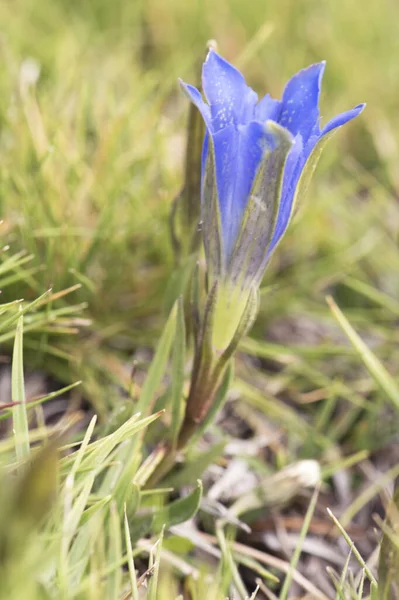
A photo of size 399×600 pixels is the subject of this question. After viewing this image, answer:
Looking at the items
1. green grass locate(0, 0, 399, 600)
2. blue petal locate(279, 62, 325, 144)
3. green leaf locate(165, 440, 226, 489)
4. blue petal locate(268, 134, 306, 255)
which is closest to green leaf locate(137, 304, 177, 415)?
green grass locate(0, 0, 399, 600)

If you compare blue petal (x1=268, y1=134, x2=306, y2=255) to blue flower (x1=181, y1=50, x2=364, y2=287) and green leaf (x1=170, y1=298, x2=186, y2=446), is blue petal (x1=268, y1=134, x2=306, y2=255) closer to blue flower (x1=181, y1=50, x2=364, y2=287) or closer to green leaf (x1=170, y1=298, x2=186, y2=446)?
blue flower (x1=181, y1=50, x2=364, y2=287)

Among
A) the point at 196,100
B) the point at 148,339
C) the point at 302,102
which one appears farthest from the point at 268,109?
the point at 148,339

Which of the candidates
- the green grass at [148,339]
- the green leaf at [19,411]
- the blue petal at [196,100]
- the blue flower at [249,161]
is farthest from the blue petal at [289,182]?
the green leaf at [19,411]

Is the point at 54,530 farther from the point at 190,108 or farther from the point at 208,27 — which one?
the point at 208,27

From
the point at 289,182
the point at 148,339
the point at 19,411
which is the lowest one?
the point at 148,339

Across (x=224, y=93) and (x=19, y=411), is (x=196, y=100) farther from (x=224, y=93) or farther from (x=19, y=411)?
(x=19, y=411)

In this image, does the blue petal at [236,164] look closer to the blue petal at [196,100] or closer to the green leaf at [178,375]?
the blue petal at [196,100]
